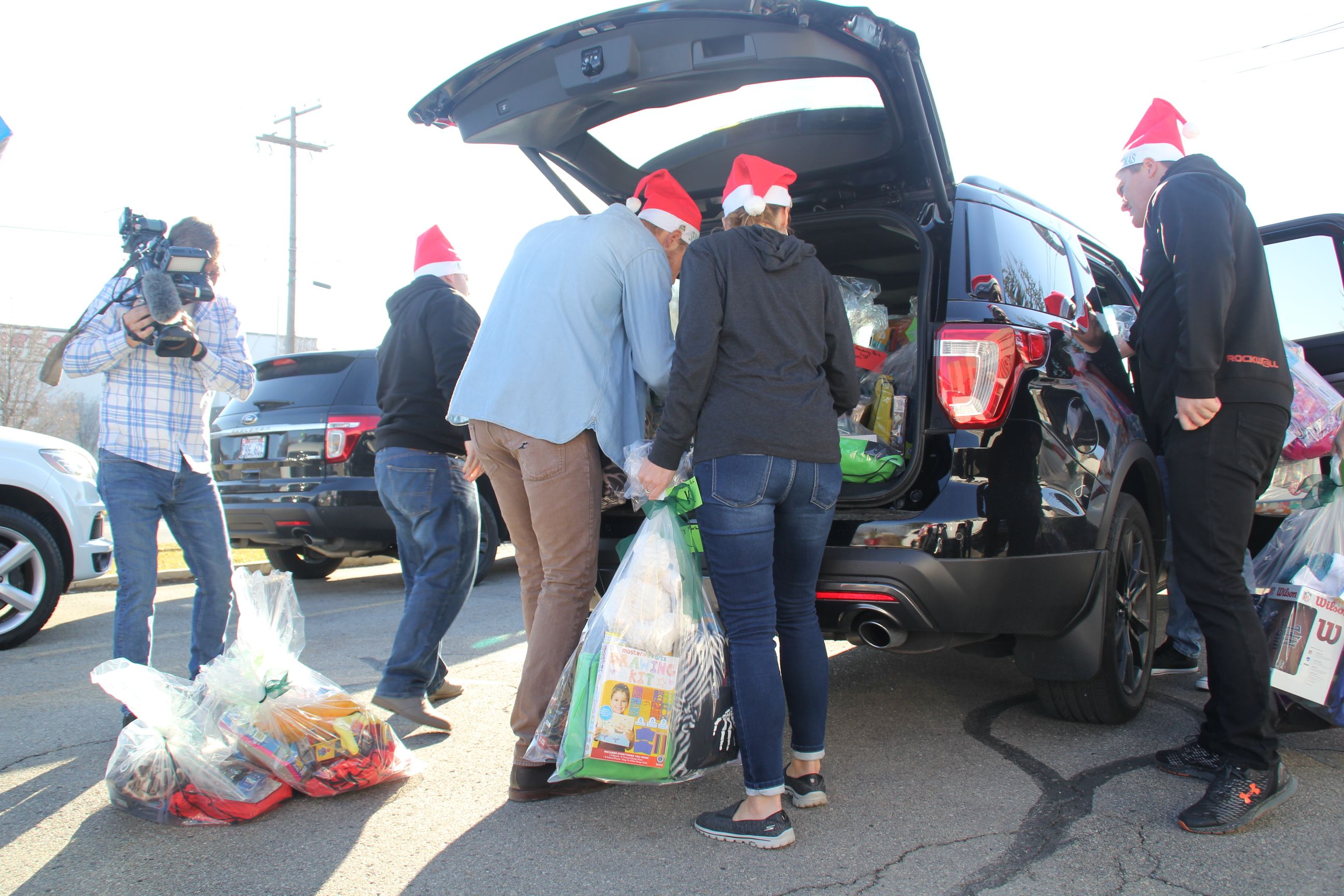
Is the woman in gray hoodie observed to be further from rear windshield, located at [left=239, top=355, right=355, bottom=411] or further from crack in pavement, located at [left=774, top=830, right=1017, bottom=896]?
rear windshield, located at [left=239, top=355, right=355, bottom=411]

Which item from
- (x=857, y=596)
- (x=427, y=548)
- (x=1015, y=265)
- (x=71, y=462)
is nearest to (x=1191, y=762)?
(x=857, y=596)

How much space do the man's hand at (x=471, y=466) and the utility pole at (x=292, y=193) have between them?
22.6 m

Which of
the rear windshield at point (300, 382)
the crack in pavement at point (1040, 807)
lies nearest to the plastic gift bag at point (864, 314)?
the crack in pavement at point (1040, 807)

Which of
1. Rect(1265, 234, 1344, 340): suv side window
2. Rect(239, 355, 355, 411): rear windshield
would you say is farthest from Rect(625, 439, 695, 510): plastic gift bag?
Rect(239, 355, 355, 411): rear windshield

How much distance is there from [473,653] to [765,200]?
2.79 metres

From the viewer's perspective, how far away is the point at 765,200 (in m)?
2.44

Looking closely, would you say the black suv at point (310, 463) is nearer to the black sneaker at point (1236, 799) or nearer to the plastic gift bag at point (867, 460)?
the plastic gift bag at point (867, 460)

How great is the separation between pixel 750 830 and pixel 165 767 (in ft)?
4.96

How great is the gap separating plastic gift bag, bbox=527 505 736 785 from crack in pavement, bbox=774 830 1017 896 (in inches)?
15.7

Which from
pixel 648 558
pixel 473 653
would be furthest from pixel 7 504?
pixel 648 558

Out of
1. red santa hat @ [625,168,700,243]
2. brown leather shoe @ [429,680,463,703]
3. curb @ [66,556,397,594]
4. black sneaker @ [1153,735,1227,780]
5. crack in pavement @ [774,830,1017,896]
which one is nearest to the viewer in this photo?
crack in pavement @ [774,830,1017,896]

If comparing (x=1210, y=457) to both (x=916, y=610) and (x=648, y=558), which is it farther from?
(x=648, y=558)

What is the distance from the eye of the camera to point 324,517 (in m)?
5.62

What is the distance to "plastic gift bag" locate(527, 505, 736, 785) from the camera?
225cm
